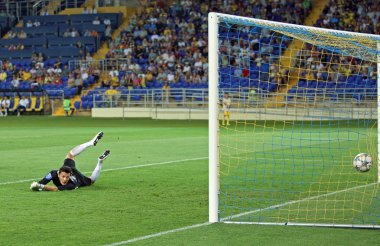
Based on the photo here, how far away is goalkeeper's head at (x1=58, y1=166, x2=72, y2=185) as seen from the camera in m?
12.0

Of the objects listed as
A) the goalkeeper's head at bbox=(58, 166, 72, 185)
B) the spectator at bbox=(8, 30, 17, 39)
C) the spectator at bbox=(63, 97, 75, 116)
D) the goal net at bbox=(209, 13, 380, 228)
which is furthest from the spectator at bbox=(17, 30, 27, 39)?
the goalkeeper's head at bbox=(58, 166, 72, 185)

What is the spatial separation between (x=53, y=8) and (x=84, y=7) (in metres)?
2.93

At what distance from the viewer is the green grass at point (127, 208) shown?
26.7ft

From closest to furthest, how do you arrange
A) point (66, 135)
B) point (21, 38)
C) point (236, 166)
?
point (236, 166) < point (66, 135) < point (21, 38)

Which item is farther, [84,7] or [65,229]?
[84,7]

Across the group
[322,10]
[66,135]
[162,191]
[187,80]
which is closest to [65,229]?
[162,191]

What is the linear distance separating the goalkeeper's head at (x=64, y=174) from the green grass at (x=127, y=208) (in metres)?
0.27

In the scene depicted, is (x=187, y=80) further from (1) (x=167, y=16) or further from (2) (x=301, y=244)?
(2) (x=301, y=244)

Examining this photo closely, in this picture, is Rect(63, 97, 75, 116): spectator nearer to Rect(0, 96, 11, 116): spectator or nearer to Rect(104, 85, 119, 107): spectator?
Rect(104, 85, 119, 107): spectator

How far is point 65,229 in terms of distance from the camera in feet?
28.6

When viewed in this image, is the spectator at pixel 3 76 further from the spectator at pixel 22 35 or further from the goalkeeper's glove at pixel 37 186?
the goalkeeper's glove at pixel 37 186

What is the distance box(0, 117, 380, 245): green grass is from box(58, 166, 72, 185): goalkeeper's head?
27 centimetres

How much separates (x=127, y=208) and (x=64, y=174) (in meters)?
2.09

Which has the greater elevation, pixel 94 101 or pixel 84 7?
pixel 84 7
